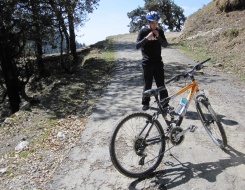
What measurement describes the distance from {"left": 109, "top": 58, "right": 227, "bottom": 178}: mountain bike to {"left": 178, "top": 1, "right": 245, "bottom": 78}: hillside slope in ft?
23.3

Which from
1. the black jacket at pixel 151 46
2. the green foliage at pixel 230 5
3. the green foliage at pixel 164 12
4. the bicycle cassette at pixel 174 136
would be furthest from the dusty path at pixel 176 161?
the green foliage at pixel 164 12

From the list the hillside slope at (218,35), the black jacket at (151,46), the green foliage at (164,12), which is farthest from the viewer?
the green foliage at (164,12)

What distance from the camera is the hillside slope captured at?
14.0m

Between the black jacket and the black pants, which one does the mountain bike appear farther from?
the black pants

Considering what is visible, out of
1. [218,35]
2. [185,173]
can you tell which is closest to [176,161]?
[185,173]

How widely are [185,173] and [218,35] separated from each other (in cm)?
1624

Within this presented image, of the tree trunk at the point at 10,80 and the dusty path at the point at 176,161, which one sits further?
the tree trunk at the point at 10,80

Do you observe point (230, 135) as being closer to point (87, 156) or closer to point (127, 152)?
point (127, 152)

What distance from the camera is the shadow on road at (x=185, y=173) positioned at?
436 cm

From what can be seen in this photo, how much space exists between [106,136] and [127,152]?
1598 millimetres

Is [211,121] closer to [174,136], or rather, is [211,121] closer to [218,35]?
[174,136]

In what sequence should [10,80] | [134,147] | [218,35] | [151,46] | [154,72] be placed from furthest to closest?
[218,35]
[10,80]
[154,72]
[151,46]
[134,147]

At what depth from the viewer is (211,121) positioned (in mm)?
5070

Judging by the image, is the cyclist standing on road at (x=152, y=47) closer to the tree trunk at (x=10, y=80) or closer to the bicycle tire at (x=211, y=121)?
the bicycle tire at (x=211, y=121)
